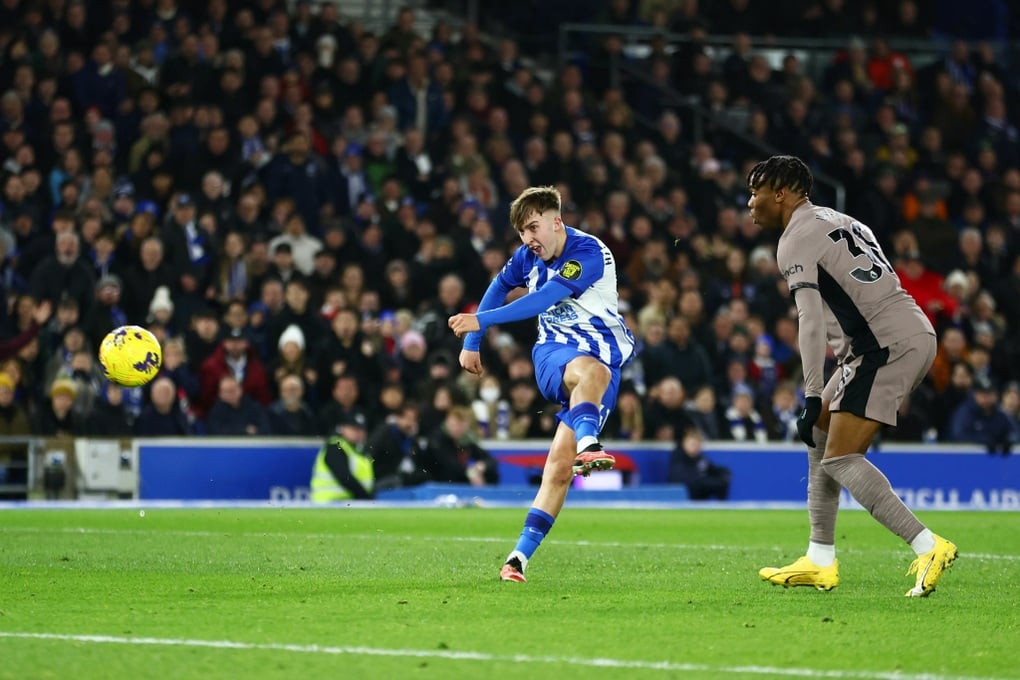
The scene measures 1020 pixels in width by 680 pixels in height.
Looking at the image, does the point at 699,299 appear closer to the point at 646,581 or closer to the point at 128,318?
the point at 128,318

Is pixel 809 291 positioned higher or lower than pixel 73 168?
lower

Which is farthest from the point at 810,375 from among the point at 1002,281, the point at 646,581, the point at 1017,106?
the point at 1017,106

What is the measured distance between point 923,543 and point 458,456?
10969 mm

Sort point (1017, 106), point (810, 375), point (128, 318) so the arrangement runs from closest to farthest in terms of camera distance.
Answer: point (810, 375) < point (128, 318) < point (1017, 106)

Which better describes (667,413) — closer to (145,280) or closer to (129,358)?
(145,280)

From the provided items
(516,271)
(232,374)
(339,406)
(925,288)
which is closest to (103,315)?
(232,374)

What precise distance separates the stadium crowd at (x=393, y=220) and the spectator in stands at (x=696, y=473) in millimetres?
287

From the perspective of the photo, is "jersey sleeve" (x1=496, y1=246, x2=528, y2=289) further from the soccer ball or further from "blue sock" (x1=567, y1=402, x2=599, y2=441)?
the soccer ball

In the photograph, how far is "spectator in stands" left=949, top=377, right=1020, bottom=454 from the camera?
21.2 meters

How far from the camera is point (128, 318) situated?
18.3 m

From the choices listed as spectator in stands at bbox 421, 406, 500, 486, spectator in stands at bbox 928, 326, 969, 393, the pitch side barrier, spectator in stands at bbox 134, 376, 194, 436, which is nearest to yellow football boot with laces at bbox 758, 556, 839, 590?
spectator in stands at bbox 421, 406, 500, 486

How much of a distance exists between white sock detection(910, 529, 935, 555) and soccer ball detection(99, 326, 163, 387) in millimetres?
5634

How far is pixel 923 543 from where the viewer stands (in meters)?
8.25

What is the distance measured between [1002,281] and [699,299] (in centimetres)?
535
